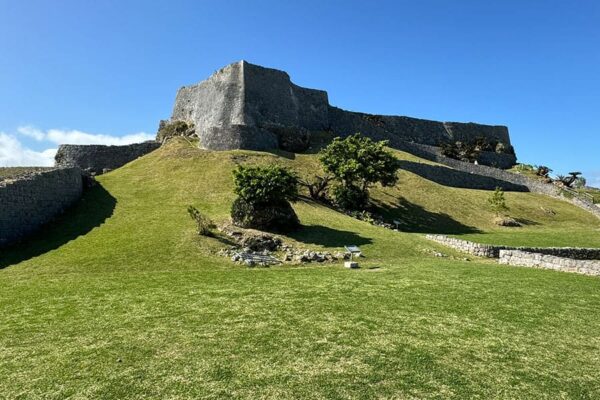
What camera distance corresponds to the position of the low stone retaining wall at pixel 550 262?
17.1 metres

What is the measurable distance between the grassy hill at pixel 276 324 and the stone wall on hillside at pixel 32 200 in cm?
133

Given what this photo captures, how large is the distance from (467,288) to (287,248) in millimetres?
10713

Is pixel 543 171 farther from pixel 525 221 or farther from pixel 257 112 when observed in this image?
pixel 257 112

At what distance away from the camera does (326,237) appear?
2473cm

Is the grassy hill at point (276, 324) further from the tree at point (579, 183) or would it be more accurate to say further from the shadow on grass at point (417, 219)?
the tree at point (579, 183)

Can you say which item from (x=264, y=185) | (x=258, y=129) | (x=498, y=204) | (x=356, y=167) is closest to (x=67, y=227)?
(x=264, y=185)

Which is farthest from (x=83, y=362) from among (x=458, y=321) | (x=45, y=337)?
(x=458, y=321)

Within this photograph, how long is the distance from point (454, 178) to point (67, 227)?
42.8 metres

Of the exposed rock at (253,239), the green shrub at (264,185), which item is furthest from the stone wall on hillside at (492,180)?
the exposed rock at (253,239)

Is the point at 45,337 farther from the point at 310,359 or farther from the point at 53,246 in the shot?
the point at 53,246

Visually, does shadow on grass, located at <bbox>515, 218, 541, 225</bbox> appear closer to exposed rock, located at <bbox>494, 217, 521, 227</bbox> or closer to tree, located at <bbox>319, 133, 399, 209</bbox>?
exposed rock, located at <bbox>494, 217, 521, 227</bbox>

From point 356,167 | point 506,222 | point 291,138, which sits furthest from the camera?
point 291,138

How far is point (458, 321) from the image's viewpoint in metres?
10.0

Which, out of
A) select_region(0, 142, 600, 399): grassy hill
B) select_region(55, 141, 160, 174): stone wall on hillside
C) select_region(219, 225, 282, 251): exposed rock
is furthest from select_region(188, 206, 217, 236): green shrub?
select_region(55, 141, 160, 174): stone wall on hillside
